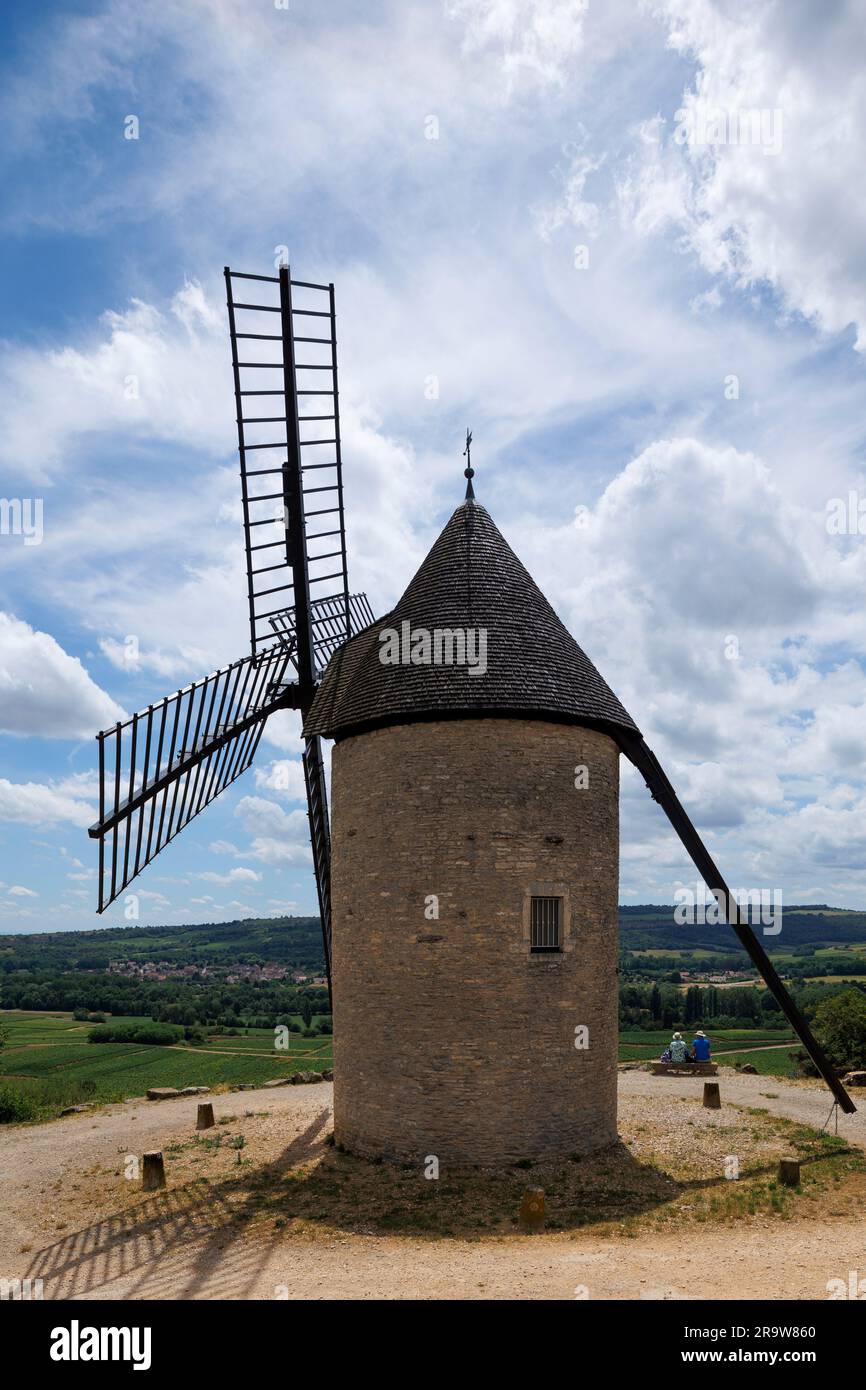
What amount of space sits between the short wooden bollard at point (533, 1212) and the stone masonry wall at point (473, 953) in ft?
7.19

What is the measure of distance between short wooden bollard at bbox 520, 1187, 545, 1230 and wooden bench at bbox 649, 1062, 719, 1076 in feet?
44.6

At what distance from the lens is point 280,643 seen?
20.0 metres

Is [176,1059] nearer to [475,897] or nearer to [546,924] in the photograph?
[546,924]

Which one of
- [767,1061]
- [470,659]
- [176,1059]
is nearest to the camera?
[470,659]

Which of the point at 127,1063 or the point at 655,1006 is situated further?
the point at 655,1006

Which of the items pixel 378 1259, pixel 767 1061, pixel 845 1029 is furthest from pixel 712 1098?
pixel 767 1061

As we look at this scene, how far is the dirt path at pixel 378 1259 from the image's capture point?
9234 mm

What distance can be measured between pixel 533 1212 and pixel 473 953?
3.76 metres

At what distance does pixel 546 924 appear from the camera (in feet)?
48.5

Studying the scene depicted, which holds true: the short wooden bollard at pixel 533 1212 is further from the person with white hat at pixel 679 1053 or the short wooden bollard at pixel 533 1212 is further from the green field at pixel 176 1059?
the green field at pixel 176 1059

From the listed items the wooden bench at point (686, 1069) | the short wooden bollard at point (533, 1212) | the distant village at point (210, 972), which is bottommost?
the distant village at point (210, 972)

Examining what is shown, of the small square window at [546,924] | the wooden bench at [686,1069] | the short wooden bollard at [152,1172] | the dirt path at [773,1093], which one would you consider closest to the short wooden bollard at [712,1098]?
the dirt path at [773,1093]

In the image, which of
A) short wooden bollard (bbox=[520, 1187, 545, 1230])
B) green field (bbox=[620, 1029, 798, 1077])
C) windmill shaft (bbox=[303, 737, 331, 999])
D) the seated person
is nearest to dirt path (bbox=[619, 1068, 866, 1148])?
the seated person

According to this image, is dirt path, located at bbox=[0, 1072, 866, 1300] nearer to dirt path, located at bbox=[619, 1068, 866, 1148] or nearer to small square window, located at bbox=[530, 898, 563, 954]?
small square window, located at bbox=[530, 898, 563, 954]
